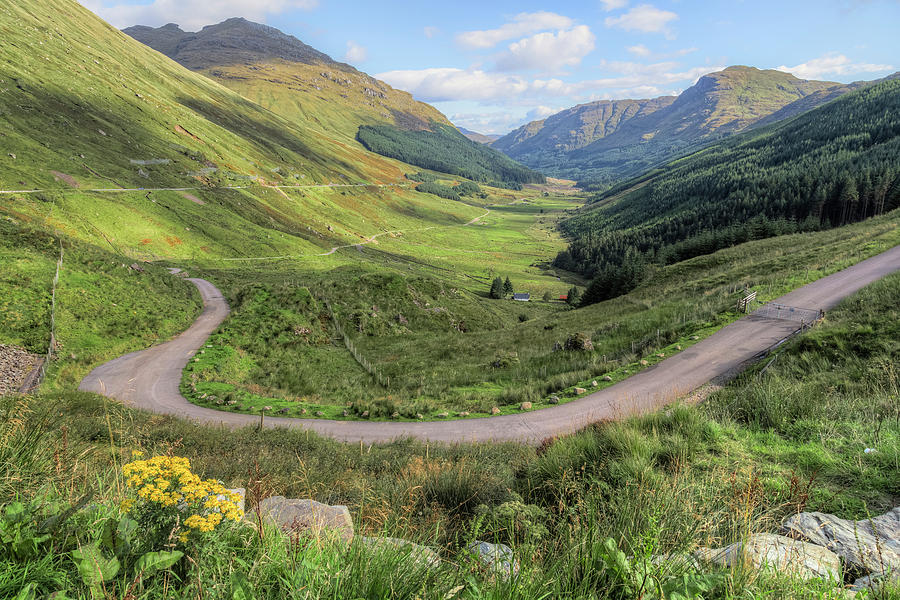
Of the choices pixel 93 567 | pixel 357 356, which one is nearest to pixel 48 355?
pixel 357 356

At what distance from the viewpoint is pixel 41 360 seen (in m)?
19.1

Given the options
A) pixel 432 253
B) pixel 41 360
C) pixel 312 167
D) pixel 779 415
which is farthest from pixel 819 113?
pixel 41 360

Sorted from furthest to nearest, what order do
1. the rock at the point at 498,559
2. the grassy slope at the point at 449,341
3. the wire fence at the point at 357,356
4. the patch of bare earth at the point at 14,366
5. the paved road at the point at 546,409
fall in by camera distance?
the wire fence at the point at 357,356 < the grassy slope at the point at 449,341 < the patch of bare earth at the point at 14,366 < the paved road at the point at 546,409 < the rock at the point at 498,559

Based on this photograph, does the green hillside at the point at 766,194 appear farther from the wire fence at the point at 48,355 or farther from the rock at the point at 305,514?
the wire fence at the point at 48,355

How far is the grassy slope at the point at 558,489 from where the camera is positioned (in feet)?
7.95

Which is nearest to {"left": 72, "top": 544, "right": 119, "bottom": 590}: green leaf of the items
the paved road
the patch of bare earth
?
the paved road

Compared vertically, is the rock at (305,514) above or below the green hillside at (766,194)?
below

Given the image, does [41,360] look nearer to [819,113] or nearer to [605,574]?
[605,574]

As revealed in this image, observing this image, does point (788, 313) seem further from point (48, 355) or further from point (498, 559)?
point (48, 355)

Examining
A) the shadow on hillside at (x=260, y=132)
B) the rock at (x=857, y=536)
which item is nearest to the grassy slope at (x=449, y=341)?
the rock at (x=857, y=536)

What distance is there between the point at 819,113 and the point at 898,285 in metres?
245

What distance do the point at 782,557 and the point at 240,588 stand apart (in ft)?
13.2

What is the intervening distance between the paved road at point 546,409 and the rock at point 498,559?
6.72 meters

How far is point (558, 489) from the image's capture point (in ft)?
17.1
